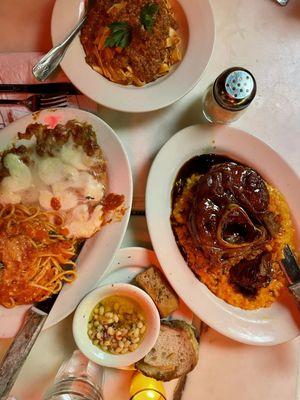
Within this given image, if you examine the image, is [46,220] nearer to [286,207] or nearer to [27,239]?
[27,239]

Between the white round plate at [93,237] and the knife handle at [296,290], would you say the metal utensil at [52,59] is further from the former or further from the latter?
the knife handle at [296,290]

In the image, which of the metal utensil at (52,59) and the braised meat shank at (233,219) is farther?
the metal utensil at (52,59)

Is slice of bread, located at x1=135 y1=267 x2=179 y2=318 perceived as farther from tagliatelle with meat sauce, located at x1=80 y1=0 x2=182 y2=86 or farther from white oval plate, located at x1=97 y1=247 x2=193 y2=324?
tagliatelle with meat sauce, located at x1=80 y1=0 x2=182 y2=86

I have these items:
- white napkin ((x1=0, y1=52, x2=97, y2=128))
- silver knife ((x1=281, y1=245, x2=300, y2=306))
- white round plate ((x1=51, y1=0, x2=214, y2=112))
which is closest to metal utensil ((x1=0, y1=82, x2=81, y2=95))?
white napkin ((x1=0, y1=52, x2=97, y2=128))

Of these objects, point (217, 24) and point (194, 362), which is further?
point (217, 24)

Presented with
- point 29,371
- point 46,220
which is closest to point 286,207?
point 46,220

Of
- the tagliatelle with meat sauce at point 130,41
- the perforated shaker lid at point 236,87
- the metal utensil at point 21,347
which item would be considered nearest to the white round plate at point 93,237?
the metal utensil at point 21,347
